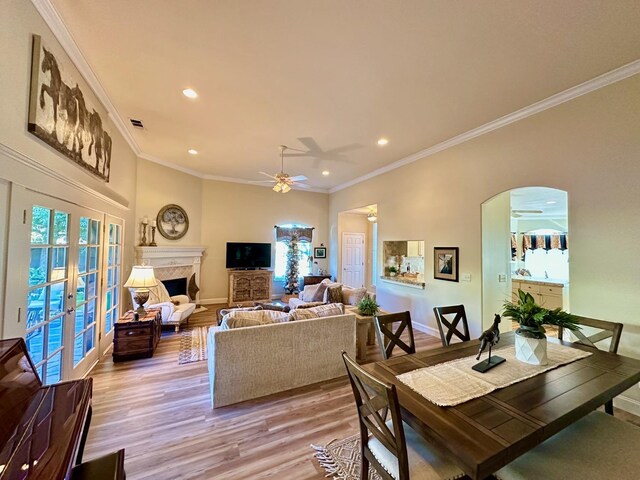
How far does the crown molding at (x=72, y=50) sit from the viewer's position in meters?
2.04

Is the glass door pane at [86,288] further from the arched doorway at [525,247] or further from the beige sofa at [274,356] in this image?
the arched doorway at [525,247]

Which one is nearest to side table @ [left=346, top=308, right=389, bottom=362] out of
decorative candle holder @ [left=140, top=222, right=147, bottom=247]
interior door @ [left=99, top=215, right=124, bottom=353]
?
interior door @ [left=99, top=215, right=124, bottom=353]

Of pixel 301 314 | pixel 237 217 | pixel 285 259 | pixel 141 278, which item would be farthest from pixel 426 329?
pixel 237 217

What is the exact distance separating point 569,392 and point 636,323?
6.72 ft

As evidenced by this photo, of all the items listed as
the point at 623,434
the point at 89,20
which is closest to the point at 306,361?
the point at 623,434

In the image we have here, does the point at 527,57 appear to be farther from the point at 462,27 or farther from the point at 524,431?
the point at 524,431

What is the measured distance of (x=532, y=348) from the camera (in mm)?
1809

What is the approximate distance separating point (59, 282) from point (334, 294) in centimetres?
363

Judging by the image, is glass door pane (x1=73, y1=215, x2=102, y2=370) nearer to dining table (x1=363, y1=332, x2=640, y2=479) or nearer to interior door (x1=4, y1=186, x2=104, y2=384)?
interior door (x1=4, y1=186, x2=104, y2=384)

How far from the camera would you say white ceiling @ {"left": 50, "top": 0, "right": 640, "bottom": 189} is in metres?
2.02

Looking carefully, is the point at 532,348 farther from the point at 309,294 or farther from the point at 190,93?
the point at 190,93

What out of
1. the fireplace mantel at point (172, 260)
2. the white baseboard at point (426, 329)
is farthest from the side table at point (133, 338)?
the white baseboard at point (426, 329)

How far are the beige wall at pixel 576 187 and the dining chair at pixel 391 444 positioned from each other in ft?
9.21

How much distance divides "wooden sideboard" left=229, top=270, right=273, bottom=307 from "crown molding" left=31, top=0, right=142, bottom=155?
4245 mm
